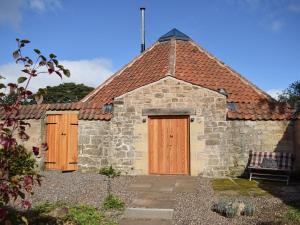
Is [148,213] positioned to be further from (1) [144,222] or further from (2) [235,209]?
(2) [235,209]

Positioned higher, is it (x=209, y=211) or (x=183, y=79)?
(x=183, y=79)

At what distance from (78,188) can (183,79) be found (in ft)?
18.1

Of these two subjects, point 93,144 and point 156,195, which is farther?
point 93,144

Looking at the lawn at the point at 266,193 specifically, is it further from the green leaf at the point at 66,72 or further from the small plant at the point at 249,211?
the green leaf at the point at 66,72

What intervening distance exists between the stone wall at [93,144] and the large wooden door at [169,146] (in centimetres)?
154

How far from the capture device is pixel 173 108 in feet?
37.7

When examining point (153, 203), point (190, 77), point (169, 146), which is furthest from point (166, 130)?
point (153, 203)

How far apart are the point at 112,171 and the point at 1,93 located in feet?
28.8

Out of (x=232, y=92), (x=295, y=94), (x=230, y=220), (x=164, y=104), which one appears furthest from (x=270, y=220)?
(x=295, y=94)

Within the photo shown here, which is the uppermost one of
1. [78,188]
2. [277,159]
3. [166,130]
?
[166,130]

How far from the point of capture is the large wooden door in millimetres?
11531

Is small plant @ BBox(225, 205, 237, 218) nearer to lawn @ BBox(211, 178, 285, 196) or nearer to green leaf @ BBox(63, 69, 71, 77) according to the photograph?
lawn @ BBox(211, 178, 285, 196)

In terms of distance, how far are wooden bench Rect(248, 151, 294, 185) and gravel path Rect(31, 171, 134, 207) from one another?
3932mm

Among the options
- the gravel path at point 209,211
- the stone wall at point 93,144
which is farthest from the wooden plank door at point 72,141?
the gravel path at point 209,211
